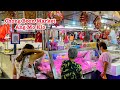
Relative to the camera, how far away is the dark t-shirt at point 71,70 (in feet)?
18.3

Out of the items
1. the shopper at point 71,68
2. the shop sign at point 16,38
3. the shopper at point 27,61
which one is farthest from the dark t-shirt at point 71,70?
the shop sign at point 16,38

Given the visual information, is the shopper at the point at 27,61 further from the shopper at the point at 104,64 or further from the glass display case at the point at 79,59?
the shopper at the point at 104,64

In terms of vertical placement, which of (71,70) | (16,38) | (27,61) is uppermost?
(16,38)

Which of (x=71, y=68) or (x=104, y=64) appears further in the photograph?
(x=104, y=64)

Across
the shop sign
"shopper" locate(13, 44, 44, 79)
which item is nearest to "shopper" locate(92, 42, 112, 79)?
"shopper" locate(13, 44, 44, 79)

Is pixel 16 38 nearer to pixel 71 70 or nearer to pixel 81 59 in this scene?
pixel 71 70

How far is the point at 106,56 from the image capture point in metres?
5.76

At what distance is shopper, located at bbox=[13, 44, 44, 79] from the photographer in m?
5.71

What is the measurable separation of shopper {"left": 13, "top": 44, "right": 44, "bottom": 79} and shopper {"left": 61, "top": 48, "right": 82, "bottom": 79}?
1.95 feet

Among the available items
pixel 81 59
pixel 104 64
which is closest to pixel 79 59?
pixel 81 59

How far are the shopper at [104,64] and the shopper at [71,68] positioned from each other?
17.5 inches

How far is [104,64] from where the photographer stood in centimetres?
576

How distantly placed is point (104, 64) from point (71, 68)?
2.51 ft
